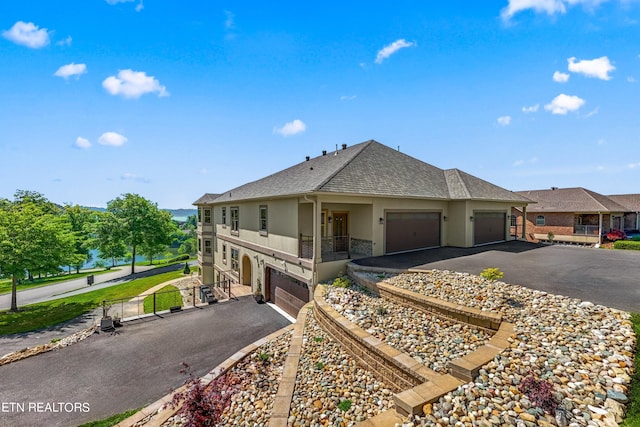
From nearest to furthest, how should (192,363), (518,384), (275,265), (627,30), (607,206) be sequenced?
(518,384)
(192,363)
(627,30)
(275,265)
(607,206)

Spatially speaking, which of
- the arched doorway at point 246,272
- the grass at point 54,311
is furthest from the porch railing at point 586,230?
the grass at point 54,311

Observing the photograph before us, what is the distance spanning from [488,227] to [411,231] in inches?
262

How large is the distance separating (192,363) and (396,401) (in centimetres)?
691

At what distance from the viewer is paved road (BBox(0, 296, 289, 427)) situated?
274 inches

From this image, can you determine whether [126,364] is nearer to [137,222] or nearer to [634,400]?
[634,400]

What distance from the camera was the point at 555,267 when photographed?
1063cm

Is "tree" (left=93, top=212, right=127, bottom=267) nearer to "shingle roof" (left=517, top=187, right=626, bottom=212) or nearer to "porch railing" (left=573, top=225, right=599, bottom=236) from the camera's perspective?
"shingle roof" (left=517, top=187, right=626, bottom=212)

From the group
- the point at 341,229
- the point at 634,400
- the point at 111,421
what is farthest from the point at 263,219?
the point at 634,400

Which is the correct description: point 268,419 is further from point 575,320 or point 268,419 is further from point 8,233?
point 8,233

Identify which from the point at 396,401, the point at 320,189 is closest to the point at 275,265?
the point at 320,189

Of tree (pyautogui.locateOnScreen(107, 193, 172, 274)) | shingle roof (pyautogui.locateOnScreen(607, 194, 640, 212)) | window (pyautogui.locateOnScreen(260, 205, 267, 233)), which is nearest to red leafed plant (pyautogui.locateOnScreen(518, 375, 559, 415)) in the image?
window (pyautogui.locateOnScreen(260, 205, 267, 233))

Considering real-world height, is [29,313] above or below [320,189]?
below

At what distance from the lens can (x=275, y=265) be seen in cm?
1390

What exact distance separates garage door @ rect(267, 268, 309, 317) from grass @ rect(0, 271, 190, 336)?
14003 mm
